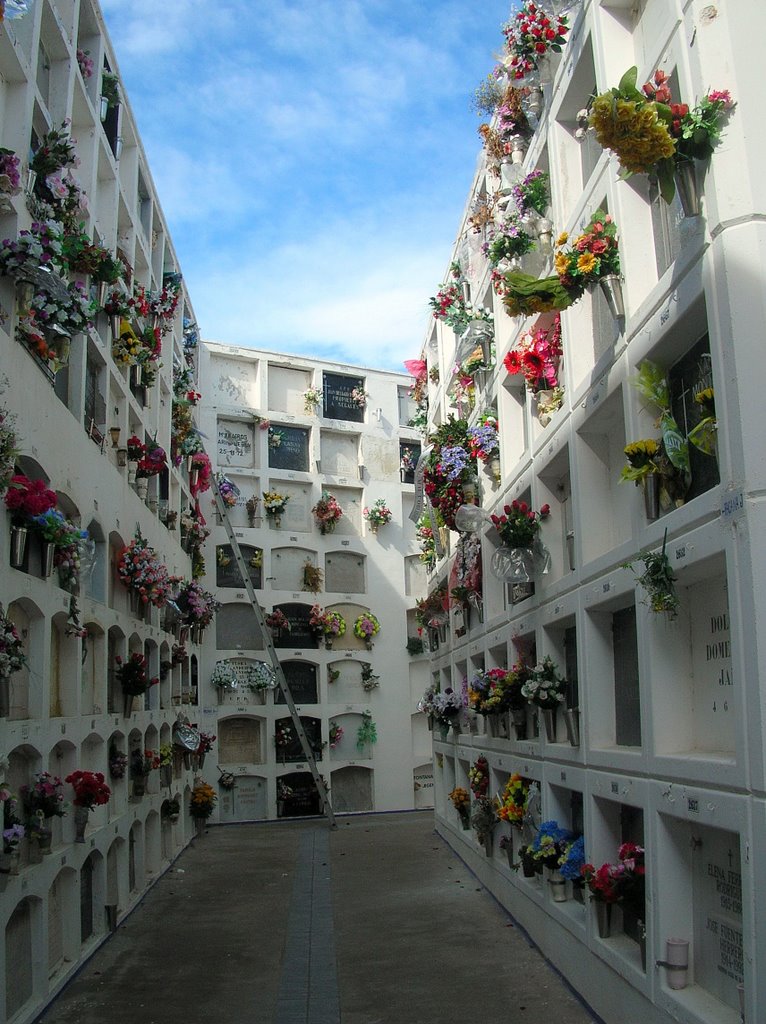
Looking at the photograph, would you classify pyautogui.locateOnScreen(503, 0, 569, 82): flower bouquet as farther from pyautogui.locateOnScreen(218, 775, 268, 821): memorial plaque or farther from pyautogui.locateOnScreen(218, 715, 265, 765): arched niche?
pyautogui.locateOnScreen(218, 775, 268, 821): memorial plaque

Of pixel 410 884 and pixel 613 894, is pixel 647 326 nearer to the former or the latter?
pixel 613 894

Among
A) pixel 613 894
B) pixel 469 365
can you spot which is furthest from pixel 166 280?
pixel 613 894

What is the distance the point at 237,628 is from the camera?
20922 millimetres

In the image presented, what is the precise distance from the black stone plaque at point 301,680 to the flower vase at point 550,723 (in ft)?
42.3

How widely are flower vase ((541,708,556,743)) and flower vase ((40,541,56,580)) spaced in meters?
4.53

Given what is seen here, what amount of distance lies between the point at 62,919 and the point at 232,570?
42.8 feet

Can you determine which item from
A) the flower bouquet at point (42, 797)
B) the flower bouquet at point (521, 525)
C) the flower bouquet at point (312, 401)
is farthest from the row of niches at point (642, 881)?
the flower bouquet at point (312, 401)

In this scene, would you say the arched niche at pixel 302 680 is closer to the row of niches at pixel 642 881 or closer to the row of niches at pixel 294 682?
the row of niches at pixel 294 682

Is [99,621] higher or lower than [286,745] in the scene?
higher

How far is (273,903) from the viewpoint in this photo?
456 inches

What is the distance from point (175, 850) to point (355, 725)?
716cm

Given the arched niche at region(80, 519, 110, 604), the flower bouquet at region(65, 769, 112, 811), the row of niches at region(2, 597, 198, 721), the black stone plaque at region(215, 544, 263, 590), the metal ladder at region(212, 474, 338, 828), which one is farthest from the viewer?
the black stone plaque at region(215, 544, 263, 590)

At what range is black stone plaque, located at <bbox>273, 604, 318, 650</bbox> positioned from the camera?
70.0 feet

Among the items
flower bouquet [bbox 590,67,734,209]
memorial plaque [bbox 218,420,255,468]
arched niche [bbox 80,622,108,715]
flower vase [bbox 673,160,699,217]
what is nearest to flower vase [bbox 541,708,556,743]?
arched niche [bbox 80,622,108,715]
